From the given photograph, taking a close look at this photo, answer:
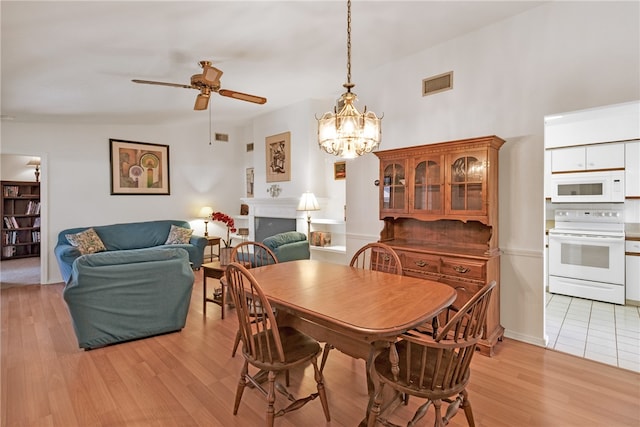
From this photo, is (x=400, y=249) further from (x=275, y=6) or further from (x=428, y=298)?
(x=275, y=6)

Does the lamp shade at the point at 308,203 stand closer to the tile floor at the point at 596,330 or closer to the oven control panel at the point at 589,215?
the tile floor at the point at 596,330

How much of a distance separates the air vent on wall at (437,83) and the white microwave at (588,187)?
240 cm

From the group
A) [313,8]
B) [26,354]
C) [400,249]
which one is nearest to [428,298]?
[400,249]

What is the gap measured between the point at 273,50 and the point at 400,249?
2463 mm

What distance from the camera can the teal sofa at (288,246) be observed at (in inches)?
174

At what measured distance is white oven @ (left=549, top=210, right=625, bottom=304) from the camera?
3951mm

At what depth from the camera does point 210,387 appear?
2348 millimetres

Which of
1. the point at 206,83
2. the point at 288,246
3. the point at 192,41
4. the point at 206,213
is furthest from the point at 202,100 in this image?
the point at 206,213

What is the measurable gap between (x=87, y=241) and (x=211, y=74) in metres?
3.75

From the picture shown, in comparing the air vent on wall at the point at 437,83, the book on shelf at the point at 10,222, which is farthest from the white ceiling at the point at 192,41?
the book on shelf at the point at 10,222

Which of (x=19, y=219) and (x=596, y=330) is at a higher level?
(x=19, y=219)

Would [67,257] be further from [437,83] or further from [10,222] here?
[437,83]

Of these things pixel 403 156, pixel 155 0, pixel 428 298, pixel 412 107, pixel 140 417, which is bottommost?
pixel 140 417

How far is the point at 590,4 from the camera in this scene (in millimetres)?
2633
